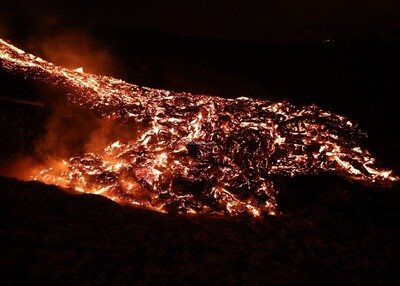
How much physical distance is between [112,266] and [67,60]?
12.1 ft

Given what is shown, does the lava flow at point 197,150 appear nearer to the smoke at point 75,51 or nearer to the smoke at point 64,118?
the smoke at point 64,118

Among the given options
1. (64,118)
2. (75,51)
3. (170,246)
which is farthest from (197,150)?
(75,51)

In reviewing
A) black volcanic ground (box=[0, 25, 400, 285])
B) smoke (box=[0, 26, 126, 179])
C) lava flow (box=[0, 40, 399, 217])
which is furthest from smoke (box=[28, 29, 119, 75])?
black volcanic ground (box=[0, 25, 400, 285])

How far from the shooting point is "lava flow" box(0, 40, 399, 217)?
281cm

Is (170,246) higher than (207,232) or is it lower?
lower

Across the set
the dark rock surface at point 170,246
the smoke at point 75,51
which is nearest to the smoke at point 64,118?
the smoke at point 75,51

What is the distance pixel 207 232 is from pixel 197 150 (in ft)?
4.31

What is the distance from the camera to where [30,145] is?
3121 mm

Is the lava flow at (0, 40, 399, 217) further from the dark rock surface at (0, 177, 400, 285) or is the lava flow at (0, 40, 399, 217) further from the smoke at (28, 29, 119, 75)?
the dark rock surface at (0, 177, 400, 285)

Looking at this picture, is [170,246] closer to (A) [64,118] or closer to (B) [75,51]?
(A) [64,118]

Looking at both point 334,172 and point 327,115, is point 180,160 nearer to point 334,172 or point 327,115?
point 334,172

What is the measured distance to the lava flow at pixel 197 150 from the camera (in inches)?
111

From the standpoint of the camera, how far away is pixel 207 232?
2000mm

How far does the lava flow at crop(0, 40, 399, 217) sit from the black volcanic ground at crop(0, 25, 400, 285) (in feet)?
0.69
